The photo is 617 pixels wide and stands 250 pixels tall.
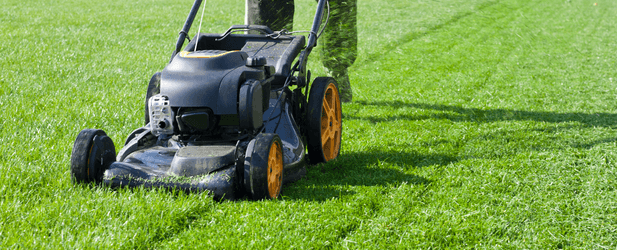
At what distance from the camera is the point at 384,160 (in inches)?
159

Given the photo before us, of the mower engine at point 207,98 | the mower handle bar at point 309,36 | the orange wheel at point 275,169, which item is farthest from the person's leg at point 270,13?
the orange wheel at point 275,169

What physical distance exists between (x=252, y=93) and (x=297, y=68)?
2.98ft

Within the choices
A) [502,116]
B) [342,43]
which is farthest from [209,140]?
[502,116]

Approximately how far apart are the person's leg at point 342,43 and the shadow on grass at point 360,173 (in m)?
1.80

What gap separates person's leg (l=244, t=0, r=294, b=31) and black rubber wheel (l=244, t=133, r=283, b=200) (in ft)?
6.80

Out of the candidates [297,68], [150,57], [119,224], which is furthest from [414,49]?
[119,224]

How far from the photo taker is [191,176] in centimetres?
291

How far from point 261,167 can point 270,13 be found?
2.34 m

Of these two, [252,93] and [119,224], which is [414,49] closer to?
[252,93]

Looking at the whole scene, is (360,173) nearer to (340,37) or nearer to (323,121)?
(323,121)

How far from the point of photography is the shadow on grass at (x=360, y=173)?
10.8 feet

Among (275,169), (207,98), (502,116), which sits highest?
(207,98)

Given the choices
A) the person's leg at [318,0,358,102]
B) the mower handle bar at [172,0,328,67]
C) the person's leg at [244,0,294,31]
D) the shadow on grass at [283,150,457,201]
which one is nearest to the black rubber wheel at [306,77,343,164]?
the shadow on grass at [283,150,457,201]

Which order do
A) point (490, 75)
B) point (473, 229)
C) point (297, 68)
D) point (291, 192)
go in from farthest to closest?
point (490, 75) < point (297, 68) < point (291, 192) < point (473, 229)
